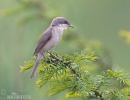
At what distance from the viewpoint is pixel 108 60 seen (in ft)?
16.6

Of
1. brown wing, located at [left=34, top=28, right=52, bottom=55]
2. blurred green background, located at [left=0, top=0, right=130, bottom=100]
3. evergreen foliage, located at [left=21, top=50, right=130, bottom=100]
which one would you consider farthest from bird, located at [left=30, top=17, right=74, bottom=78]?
evergreen foliage, located at [left=21, top=50, right=130, bottom=100]

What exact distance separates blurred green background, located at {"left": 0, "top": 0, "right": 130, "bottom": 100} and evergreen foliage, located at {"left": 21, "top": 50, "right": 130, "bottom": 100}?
1215 millimetres

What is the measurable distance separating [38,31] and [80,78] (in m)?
3.06

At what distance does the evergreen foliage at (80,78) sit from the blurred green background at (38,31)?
1.21 m

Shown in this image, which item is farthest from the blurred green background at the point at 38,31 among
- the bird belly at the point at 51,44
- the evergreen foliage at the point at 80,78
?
the evergreen foliage at the point at 80,78

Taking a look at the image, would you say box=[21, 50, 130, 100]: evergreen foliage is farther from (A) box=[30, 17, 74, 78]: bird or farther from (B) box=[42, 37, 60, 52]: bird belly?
(B) box=[42, 37, 60, 52]: bird belly

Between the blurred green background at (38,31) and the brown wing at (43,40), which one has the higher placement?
the blurred green background at (38,31)

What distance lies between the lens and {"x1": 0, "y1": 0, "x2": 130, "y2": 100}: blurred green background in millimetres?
4656

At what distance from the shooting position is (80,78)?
103 inches

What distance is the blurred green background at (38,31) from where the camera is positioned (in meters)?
4.66

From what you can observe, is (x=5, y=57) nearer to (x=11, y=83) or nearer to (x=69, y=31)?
(x=11, y=83)

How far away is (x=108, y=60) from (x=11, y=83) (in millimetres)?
1065

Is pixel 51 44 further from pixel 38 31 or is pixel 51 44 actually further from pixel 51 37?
pixel 38 31

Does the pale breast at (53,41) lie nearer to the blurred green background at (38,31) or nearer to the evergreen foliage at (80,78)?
the blurred green background at (38,31)
